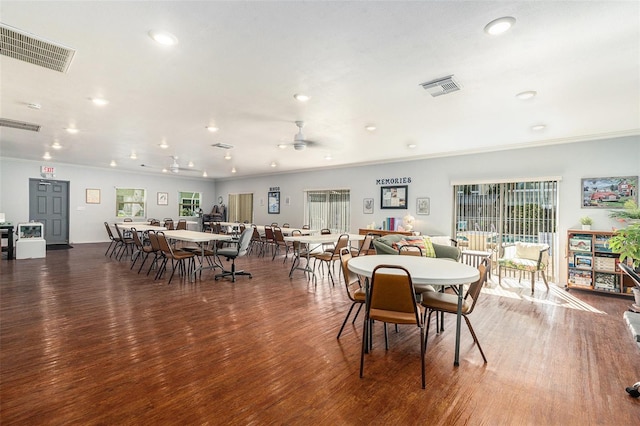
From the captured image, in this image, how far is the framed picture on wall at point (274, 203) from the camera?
11.3m

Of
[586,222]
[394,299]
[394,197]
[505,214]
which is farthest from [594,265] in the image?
[394,299]

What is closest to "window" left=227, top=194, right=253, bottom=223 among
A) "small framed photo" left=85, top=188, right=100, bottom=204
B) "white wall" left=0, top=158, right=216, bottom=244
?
"white wall" left=0, top=158, right=216, bottom=244

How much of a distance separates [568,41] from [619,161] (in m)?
4.04

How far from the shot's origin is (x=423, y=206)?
742cm

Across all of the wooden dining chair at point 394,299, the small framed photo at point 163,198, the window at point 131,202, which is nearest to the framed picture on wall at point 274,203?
the small framed photo at point 163,198

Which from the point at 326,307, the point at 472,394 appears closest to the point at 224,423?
the point at 472,394

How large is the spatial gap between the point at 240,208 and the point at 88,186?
5.23 metres

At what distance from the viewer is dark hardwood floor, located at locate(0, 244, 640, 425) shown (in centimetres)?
191

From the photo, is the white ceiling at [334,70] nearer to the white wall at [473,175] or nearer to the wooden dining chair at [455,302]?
the white wall at [473,175]

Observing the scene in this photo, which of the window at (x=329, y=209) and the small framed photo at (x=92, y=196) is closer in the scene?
the window at (x=329, y=209)

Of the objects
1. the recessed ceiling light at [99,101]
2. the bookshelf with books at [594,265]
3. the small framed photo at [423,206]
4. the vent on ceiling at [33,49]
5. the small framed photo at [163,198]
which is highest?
Answer: the recessed ceiling light at [99,101]

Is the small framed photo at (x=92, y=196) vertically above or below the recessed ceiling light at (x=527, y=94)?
below

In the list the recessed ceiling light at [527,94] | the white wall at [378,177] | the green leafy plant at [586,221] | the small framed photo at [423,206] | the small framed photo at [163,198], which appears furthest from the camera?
the small framed photo at [163,198]

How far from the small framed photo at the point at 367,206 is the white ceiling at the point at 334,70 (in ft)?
9.88
